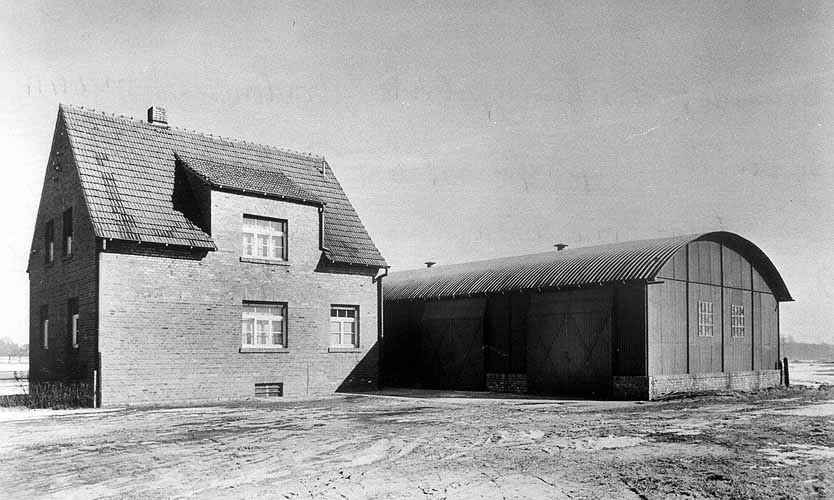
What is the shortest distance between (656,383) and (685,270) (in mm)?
3819

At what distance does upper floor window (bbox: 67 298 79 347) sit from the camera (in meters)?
22.0

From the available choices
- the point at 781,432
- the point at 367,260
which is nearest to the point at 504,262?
the point at 367,260

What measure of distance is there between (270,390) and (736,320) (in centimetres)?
1522

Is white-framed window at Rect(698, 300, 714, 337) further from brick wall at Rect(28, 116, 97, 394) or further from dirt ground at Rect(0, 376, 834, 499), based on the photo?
brick wall at Rect(28, 116, 97, 394)

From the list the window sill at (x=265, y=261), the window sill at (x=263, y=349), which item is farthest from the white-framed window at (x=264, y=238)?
the window sill at (x=263, y=349)

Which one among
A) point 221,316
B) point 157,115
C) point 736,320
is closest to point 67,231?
point 157,115

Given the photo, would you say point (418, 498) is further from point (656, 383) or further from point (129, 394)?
point (656, 383)

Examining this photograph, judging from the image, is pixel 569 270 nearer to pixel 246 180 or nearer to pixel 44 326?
pixel 246 180

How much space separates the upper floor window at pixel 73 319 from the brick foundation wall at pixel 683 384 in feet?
50.1

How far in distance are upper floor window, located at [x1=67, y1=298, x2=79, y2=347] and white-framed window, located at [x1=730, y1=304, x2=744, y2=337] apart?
2007 centimetres

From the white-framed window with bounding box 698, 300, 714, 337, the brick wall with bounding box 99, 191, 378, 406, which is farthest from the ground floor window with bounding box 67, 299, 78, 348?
the white-framed window with bounding box 698, 300, 714, 337

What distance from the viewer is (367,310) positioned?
25.9 metres

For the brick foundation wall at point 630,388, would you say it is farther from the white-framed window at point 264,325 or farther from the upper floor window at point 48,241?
the upper floor window at point 48,241

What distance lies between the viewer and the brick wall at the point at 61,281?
2069 centimetres
